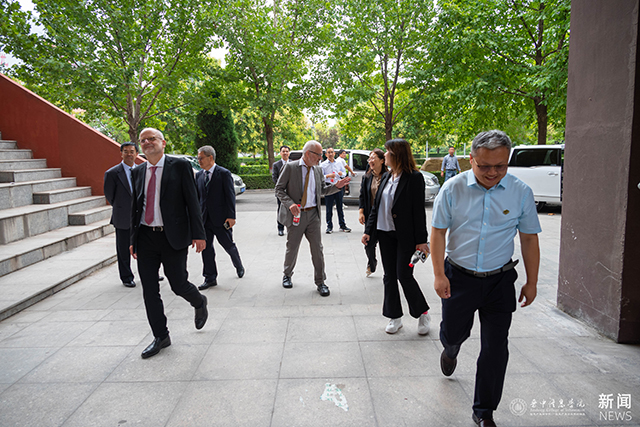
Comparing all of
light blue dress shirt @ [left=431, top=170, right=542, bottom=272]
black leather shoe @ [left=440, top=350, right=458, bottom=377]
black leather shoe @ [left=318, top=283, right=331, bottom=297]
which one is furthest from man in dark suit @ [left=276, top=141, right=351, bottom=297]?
light blue dress shirt @ [left=431, top=170, right=542, bottom=272]

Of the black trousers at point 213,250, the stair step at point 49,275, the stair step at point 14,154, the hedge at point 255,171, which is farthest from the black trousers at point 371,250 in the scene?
the hedge at point 255,171

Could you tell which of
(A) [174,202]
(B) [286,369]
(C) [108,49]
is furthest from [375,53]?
(B) [286,369]

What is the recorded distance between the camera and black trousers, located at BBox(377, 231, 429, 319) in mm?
3832

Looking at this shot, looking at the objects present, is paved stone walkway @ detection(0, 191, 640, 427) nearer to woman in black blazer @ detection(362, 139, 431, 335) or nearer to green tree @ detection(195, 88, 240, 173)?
woman in black blazer @ detection(362, 139, 431, 335)

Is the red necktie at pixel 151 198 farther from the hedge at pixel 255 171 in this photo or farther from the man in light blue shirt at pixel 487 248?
the hedge at pixel 255 171

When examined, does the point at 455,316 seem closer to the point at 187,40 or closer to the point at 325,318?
the point at 325,318

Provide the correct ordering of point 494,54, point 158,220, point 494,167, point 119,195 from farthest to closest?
point 494,54 < point 119,195 < point 158,220 < point 494,167

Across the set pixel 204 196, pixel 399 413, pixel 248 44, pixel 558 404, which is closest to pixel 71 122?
pixel 204 196

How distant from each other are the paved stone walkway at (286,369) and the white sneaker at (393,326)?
0.24ft

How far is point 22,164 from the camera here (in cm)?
Answer: 911

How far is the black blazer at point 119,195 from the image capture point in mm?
5645

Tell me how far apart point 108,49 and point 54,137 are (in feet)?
19.8

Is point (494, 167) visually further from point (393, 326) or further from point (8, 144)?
point (8, 144)

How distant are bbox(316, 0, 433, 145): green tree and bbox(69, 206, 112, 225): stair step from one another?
47.5 feet
